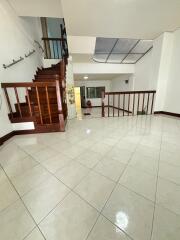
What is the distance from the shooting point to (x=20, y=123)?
257 cm

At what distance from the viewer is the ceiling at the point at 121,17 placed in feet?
7.95

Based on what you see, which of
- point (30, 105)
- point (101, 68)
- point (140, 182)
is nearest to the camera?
point (140, 182)

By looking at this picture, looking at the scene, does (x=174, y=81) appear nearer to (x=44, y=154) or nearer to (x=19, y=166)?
(x=44, y=154)

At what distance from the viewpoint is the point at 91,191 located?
110 cm

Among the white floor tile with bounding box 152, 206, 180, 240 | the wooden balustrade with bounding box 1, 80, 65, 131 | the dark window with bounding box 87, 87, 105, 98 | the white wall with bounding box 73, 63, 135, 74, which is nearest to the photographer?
the white floor tile with bounding box 152, 206, 180, 240

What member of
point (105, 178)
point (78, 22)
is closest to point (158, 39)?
point (78, 22)

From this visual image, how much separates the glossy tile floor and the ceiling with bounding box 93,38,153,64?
14.0ft

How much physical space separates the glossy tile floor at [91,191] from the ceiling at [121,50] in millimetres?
4275

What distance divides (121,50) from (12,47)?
4202 mm

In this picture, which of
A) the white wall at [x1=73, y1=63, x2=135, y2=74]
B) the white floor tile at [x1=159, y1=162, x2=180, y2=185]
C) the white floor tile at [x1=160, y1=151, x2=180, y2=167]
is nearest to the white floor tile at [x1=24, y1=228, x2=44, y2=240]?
the white floor tile at [x1=159, y1=162, x2=180, y2=185]

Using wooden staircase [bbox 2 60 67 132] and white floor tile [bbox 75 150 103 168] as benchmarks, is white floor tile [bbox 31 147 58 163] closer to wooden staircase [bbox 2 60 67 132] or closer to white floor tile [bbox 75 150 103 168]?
white floor tile [bbox 75 150 103 168]

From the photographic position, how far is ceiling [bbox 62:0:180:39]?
2.42 m

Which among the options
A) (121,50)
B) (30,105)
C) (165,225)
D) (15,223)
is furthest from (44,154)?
(121,50)

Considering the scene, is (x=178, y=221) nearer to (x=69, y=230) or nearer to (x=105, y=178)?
(x=105, y=178)
